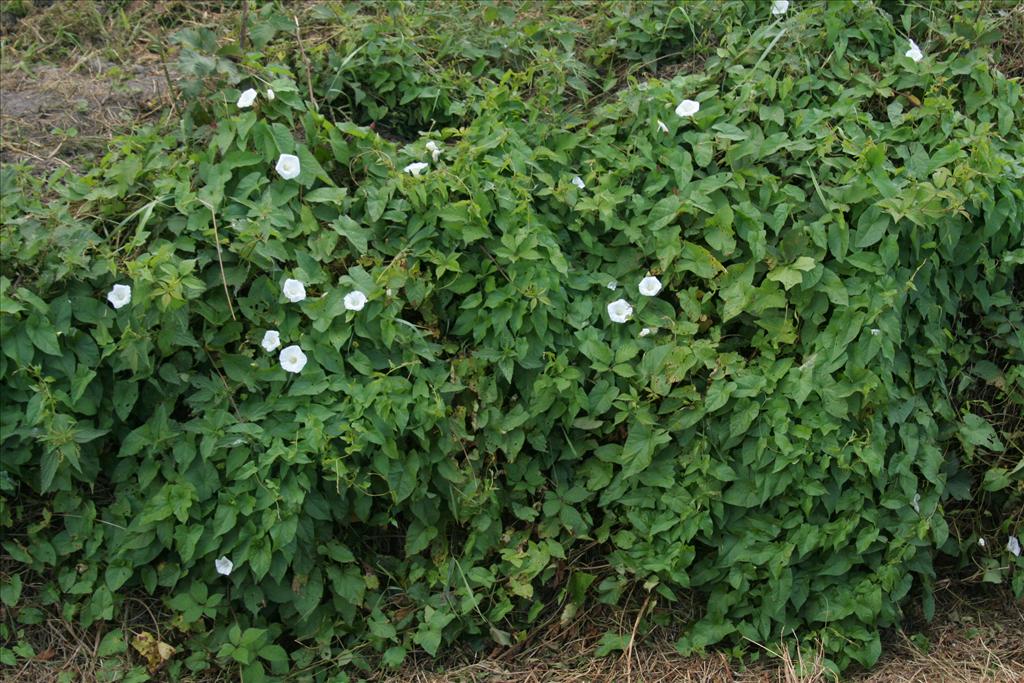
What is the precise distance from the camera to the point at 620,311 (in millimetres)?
3176

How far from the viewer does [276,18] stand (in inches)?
147

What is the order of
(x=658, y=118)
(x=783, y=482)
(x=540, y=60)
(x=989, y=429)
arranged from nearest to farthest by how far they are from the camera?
1. (x=783, y=482)
2. (x=989, y=429)
3. (x=658, y=118)
4. (x=540, y=60)

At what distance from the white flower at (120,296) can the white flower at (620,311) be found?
1412 millimetres

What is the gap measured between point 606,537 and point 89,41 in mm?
2829

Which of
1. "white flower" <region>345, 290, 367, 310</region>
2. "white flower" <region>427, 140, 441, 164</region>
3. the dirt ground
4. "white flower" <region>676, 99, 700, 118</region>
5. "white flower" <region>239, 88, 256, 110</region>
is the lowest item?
"white flower" <region>345, 290, 367, 310</region>

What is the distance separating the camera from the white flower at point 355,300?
3.03 meters

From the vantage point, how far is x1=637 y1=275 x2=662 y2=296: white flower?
3179 millimetres

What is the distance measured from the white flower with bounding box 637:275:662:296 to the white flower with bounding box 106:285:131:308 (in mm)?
1509

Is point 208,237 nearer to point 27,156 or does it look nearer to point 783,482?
point 27,156

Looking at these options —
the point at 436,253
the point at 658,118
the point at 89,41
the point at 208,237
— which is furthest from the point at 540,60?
the point at 89,41

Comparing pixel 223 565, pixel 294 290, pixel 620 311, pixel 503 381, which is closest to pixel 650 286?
pixel 620 311

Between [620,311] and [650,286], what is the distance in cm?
12

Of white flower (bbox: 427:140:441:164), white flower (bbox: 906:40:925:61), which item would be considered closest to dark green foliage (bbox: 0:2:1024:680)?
white flower (bbox: 427:140:441:164)

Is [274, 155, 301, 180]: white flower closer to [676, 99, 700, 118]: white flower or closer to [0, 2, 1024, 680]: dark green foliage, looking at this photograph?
[0, 2, 1024, 680]: dark green foliage
